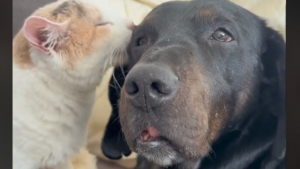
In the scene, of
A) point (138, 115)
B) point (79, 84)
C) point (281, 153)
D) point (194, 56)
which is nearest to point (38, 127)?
point (79, 84)

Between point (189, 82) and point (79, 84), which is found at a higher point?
point (189, 82)

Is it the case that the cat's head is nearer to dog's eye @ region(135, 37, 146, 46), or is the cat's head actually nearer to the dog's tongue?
dog's eye @ region(135, 37, 146, 46)

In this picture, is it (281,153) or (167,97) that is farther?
(281,153)

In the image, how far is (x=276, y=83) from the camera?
901 millimetres

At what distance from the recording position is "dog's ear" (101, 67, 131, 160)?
94 cm

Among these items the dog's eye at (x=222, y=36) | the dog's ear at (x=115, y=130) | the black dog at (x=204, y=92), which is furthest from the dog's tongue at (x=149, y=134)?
the dog's eye at (x=222, y=36)

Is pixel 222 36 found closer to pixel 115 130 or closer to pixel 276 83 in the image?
pixel 276 83

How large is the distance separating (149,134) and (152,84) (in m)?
0.10

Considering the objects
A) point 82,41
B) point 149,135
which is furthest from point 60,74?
point 149,135

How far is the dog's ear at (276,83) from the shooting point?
900 millimetres

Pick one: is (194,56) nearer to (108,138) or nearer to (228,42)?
(228,42)

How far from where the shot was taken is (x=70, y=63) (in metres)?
0.97

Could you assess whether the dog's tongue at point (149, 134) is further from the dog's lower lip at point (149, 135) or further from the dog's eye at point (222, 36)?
the dog's eye at point (222, 36)

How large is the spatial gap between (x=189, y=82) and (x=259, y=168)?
0.82 ft
